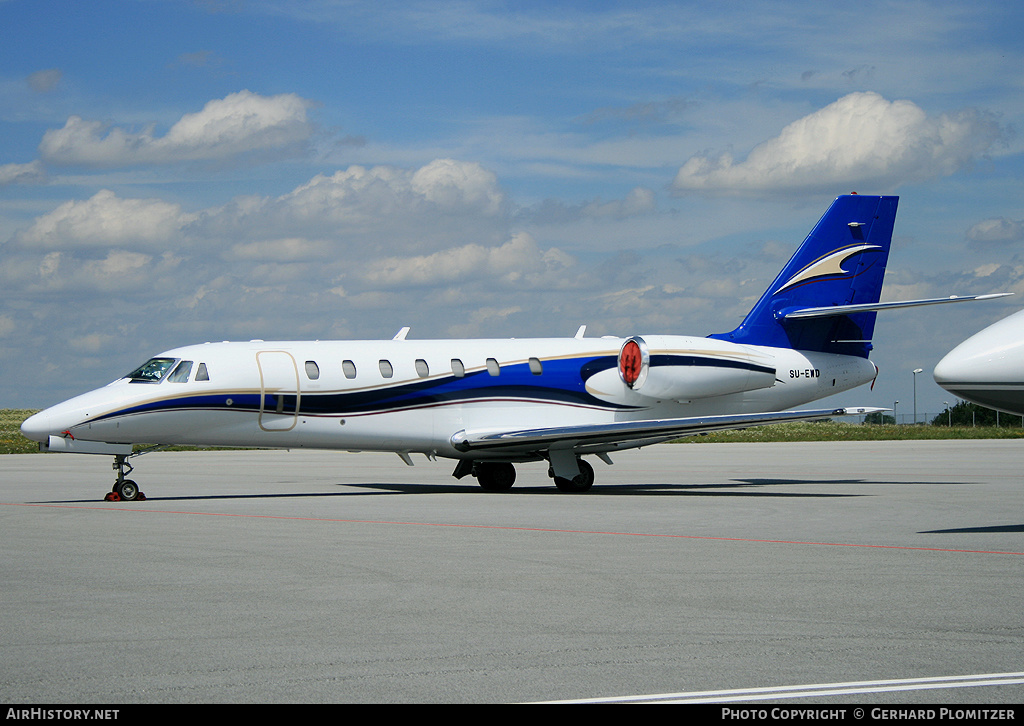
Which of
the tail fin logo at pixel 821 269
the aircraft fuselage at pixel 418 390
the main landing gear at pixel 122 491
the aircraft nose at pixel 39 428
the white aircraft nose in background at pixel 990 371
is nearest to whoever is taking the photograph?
the white aircraft nose in background at pixel 990 371

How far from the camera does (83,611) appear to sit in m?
9.38

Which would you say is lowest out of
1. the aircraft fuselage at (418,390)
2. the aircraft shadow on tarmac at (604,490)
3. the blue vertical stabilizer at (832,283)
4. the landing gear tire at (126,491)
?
the aircraft shadow on tarmac at (604,490)

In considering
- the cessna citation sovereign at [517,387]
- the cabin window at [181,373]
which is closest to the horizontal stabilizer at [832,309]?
the cessna citation sovereign at [517,387]

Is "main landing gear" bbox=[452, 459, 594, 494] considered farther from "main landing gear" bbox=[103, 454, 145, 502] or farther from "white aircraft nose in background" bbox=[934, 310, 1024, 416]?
"white aircraft nose in background" bbox=[934, 310, 1024, 416]

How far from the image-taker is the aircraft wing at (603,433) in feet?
77.1

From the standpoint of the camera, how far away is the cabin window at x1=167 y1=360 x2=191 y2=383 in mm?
22609

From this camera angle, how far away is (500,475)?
Answer: 2667 cm

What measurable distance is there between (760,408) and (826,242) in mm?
4433

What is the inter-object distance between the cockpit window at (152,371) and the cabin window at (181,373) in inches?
5.5

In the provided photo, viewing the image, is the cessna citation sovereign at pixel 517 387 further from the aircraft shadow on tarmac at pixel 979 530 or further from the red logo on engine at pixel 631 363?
the aircraft shadow on tarmac at pixel 979 530

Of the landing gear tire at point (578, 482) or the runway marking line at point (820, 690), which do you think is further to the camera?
the landing gear tire at point (578, 482)

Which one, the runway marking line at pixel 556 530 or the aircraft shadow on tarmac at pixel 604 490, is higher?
the aircraft shadow on tarmac at pixel 604 490

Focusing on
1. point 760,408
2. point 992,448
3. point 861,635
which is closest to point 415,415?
point 760,408
